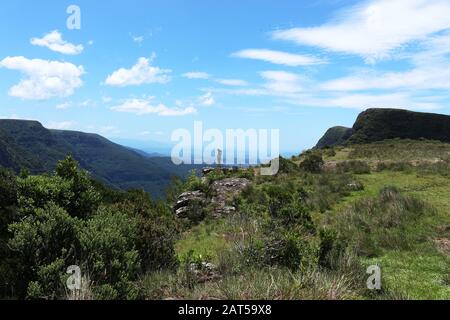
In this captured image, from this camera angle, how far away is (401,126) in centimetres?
8750

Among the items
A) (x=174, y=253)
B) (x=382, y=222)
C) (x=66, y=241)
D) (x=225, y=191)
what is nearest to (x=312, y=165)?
(x=225, y=191)

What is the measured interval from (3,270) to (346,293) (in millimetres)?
5959

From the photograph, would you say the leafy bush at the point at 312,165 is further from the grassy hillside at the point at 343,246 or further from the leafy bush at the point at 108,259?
the leafy bush at the point at 108,259

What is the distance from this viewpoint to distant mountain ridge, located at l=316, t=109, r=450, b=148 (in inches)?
3317

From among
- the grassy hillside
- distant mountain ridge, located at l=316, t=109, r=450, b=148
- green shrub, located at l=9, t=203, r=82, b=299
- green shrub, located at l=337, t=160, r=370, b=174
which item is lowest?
the grassy hillside

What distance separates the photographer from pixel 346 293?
805cm

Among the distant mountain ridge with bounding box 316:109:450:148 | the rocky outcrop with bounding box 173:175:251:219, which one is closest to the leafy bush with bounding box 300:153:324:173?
the rocky outcrop with bounding box 173:175:251:219

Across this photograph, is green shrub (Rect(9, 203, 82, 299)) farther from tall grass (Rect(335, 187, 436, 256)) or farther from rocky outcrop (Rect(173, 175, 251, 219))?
rocky outcrop (Rect(173, 175, 251, 219))

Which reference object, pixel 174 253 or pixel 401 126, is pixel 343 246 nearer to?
pixel 174 253

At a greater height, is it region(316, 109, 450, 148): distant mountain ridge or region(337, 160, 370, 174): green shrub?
region(316, 109, 450, 148): distant mountain ridge

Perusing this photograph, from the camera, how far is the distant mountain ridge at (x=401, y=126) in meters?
84.2

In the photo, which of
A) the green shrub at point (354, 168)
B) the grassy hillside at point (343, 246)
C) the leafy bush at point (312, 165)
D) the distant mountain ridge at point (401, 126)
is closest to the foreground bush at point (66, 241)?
the grassy hillside at point (343, 246)

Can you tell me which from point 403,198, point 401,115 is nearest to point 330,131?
point 401,115
